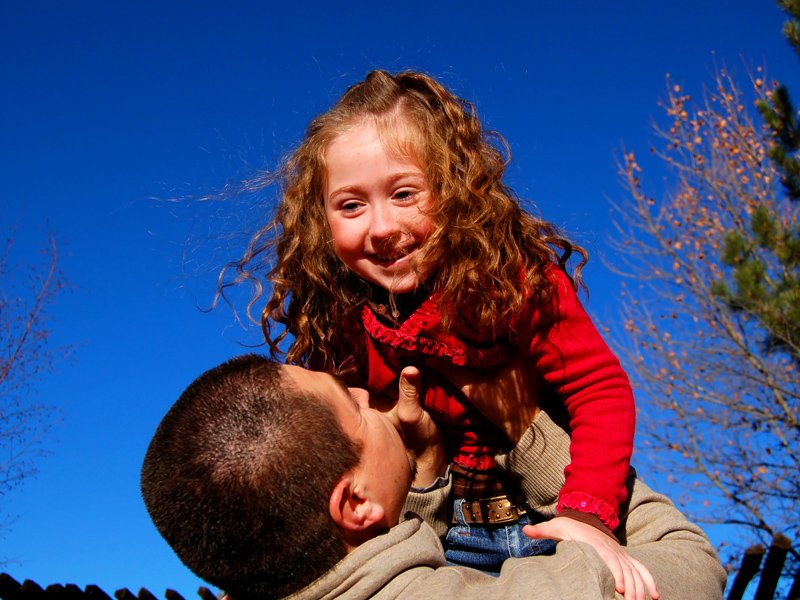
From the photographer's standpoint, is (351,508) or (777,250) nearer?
(351,508)

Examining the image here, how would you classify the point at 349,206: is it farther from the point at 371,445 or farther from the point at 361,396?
the point at 371,445

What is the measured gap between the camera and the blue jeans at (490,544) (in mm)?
2164

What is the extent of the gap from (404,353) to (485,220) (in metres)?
0.45

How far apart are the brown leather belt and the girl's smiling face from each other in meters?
0.64

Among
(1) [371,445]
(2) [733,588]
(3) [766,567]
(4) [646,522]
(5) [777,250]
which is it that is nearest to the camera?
(1) [371,445]

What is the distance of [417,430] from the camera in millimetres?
2129

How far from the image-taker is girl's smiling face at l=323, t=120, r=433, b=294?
2.16 m

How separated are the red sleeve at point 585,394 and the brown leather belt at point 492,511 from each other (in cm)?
29

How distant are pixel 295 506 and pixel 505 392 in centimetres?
85

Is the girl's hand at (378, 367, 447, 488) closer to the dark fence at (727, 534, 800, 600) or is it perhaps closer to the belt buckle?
the belt buckle

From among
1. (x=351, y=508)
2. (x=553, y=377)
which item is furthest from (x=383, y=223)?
(x=351, y=508)

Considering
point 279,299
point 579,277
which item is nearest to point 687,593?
point 579,277

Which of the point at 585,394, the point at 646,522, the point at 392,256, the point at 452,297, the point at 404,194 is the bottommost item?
the point at 646,522

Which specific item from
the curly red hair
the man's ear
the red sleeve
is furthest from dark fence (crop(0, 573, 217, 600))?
the red sleeve
